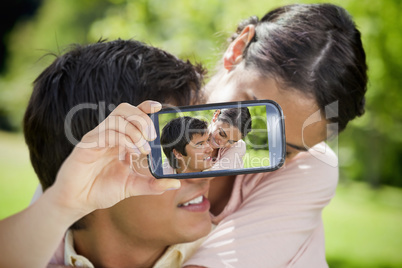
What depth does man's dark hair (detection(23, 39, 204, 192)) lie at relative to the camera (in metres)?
2.31

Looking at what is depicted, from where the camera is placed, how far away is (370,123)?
1259 centimetres

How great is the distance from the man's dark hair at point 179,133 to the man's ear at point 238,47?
1.12m

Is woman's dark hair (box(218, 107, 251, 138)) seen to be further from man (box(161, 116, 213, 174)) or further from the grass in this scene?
the grass

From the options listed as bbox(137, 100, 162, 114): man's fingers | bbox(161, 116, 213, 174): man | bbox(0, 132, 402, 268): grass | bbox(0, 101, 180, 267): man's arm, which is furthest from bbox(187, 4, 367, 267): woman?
bbox(0, 132, 402, 268): grass

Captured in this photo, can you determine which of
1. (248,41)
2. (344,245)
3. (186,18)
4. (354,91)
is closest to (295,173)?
(354,91)

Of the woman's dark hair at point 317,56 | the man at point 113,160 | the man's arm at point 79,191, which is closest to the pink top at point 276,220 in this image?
the man at point 113,160

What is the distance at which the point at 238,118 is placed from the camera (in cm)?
174

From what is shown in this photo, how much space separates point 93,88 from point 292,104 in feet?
3.40

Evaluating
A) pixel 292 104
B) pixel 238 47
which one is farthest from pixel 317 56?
pixel 238 47

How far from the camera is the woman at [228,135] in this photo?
1.72 metres

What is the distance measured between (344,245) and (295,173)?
583 cm

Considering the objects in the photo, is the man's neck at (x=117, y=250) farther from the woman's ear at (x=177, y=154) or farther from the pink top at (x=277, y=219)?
the woman's ear at (x=177, y=154)

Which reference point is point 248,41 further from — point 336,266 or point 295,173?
point 336,266

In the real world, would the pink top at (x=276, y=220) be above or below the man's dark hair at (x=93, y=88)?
below
